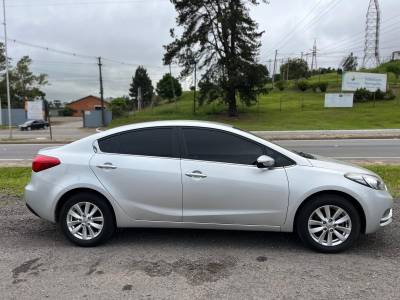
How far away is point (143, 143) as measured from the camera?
16.0 feet

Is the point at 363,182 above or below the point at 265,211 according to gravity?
above

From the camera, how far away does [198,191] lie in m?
4.63

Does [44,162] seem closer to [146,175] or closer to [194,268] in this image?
[146,175]

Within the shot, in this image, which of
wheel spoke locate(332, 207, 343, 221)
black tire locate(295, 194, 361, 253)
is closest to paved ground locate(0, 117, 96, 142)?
black tire locate(295, 194, 361, 253)

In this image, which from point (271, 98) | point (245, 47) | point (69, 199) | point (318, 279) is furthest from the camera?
point (271, 98)

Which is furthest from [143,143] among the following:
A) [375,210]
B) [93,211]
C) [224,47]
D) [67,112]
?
[67,112]

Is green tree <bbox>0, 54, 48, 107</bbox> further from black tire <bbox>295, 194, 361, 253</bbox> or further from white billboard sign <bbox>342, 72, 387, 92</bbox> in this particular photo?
black tire <bbox>295, 194, 361, 253</bbox>

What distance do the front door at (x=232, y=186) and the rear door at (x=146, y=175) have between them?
0.14 metres

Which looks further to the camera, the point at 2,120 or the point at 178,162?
the point at 2,120

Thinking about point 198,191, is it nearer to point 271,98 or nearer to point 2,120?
point 271,98

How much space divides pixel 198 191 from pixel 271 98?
58.2 metres

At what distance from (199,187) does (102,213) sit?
3.89 feet

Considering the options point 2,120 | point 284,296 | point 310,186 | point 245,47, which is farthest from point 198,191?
point 2,120

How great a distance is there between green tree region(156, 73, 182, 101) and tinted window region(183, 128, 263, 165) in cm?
7847
